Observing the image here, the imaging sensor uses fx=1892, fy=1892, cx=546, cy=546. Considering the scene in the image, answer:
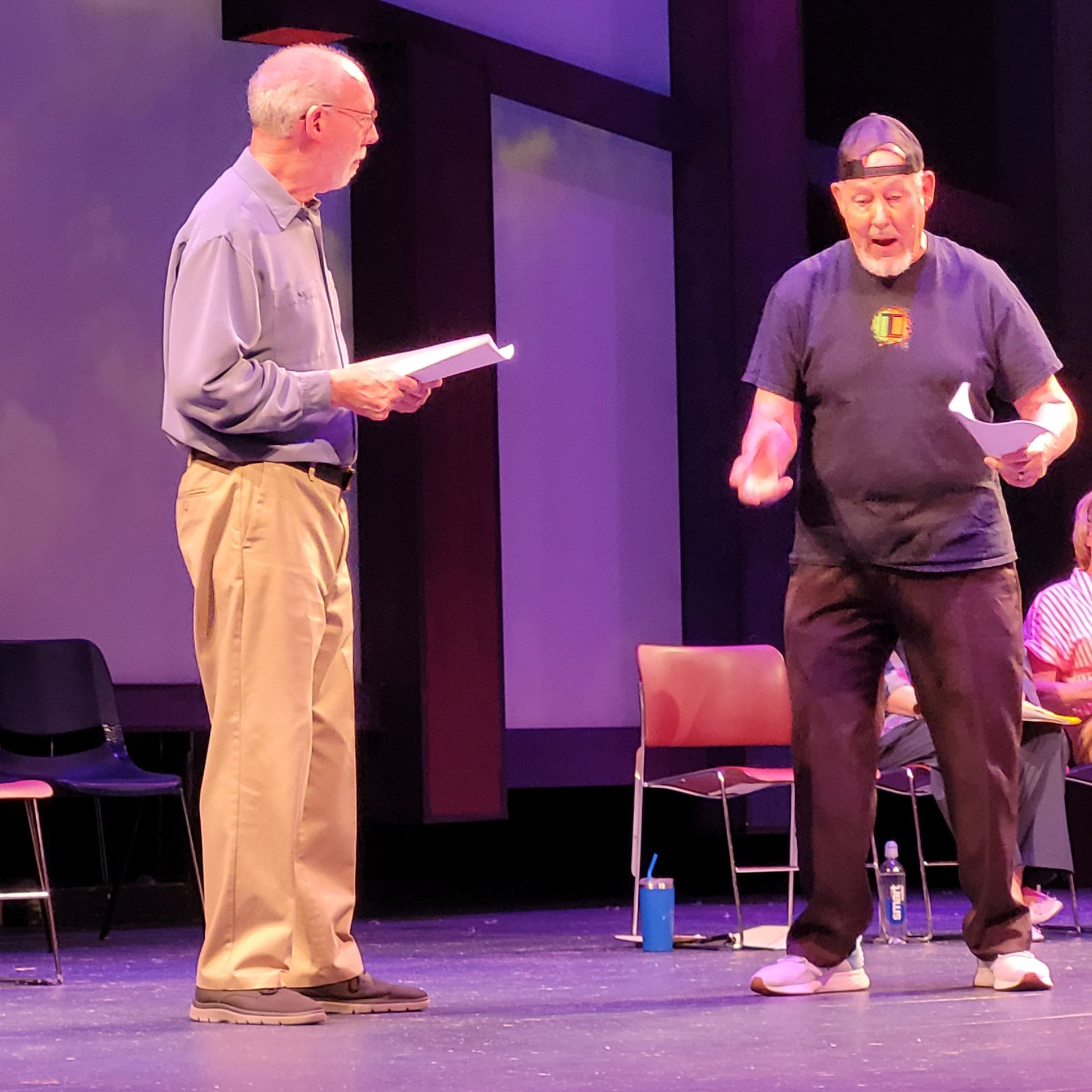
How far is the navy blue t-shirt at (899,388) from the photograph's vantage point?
3.50 metres

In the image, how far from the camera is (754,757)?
7.00 meters

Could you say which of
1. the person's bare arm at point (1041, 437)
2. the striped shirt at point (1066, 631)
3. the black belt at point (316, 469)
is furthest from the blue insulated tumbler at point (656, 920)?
the black belt at point (316, 469)

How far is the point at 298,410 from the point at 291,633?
370 millimetres

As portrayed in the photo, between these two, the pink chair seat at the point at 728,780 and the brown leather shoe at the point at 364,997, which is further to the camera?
the pink chair seat at the point at 728,780

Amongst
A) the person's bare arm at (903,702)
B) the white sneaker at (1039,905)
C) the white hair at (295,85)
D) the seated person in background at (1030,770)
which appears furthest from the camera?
the white sneaker at (1039,905)

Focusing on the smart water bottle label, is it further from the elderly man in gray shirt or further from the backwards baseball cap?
the backwards baseball cap

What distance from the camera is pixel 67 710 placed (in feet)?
18.8

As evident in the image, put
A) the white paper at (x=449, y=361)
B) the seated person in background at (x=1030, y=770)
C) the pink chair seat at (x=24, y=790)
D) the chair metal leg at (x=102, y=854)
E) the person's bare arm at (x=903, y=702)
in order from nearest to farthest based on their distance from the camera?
the white paper at (x=449, y=361) < the pink chair seat at (x=24, y=790) < the person's bare arm at (x=903, y=702) < the seated person in background at (x=1030, y=770) < the chair metal leg at (x=102, y=854)

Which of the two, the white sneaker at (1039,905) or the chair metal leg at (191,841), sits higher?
the chair metal leg at (191,841)

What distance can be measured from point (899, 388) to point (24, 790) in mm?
2232

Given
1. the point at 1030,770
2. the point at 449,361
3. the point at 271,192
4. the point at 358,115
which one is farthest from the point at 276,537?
the point at 1030,770

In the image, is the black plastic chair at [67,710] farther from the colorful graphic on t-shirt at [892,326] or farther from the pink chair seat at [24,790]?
the colorful graphic on t-shirt at [892,326]

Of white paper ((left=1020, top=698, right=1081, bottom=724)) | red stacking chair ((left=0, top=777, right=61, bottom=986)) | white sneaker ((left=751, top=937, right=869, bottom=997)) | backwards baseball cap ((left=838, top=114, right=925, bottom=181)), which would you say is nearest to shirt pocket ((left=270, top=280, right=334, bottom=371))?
backwards baseball cap ((left=838, top=114, right=925, bottom=181))

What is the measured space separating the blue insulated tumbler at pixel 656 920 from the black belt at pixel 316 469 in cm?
195
